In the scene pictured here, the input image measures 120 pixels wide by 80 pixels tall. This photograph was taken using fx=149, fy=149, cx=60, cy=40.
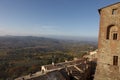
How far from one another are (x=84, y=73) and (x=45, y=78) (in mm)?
8269

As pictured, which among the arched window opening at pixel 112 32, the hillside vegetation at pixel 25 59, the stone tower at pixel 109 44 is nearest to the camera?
the stone tower at pixel 109 44

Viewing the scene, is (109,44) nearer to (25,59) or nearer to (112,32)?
(112,32)

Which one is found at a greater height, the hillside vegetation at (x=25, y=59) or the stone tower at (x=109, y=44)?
the stone tower at (x=109, y=44)

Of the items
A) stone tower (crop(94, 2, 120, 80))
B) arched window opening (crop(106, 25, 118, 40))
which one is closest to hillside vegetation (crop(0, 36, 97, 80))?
stone tower (crop(94, 2, 120, 80))

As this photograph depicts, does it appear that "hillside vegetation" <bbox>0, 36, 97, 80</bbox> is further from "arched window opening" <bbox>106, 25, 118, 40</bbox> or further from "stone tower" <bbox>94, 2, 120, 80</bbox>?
"arched window opening" <bbox>106, 25, 118, 40</bbox>

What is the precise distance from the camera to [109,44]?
1197 cm

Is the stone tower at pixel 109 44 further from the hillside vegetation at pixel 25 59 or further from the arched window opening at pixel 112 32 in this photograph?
the hillside vegetation at pixel 25 59

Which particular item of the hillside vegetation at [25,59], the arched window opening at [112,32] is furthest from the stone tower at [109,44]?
the hillside vegetation at [25,59]

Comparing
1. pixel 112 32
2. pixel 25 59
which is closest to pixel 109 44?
pixel 112 32

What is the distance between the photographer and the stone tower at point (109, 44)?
38.0 ft

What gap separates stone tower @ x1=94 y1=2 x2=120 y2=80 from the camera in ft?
38.0

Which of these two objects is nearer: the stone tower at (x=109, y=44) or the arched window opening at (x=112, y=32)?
the stone tower at (x=109, y=44)

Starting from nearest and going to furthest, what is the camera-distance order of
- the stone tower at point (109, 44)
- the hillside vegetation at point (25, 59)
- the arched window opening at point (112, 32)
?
the stone tower at point (109, 44), the arched window opening at point (112, 32), the hillside vegetation at point (25, 59)

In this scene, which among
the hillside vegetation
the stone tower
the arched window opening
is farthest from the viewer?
the hillside vegetation
